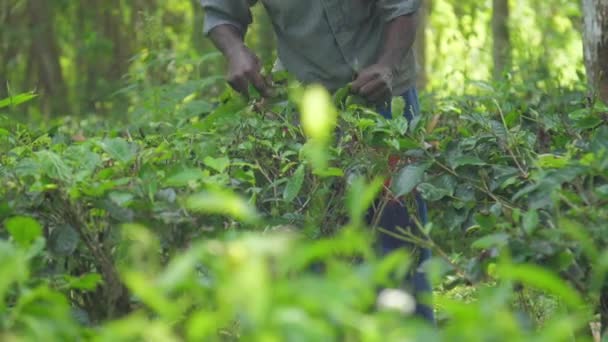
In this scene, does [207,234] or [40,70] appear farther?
[40,70]

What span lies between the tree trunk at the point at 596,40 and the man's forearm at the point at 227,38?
1.29 metres

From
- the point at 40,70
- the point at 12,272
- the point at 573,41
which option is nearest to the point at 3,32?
the point at 40,70

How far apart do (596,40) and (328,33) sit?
104 cm

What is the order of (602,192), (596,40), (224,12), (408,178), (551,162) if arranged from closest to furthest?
(602,192)
(551,162)
(408,178)
(224,12)
(596,40)

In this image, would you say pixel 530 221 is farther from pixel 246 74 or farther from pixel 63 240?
pixel 246 74

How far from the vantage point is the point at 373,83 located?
388cm

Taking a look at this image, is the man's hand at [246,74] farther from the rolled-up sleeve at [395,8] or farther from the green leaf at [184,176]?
the green leaf at [184,176]

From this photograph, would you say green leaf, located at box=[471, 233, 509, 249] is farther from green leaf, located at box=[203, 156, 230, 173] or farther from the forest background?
green leaf, located at box=[203, 156, 230, 173]

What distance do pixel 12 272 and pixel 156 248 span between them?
33.3 inches

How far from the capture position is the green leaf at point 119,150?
2.98 m

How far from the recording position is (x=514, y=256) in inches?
107

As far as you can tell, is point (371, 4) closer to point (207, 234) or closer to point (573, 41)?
point (207, 234)

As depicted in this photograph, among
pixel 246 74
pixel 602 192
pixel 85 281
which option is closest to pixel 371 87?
pixel 246 74

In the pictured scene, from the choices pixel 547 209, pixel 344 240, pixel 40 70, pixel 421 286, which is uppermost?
pixel 344 240
